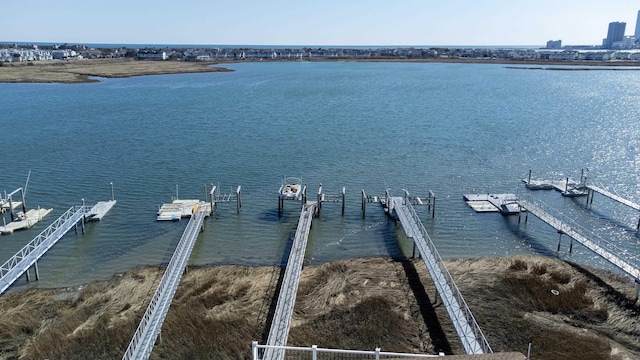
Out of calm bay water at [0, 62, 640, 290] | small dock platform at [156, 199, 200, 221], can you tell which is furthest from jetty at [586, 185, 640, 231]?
small dock platform at [156, 199, 200, 221]

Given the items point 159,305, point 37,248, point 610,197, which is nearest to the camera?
point 159,305

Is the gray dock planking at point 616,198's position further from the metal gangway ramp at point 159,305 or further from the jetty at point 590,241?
the metal gangway ramp at point 159,305

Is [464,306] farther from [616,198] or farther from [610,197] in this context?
[610,197]

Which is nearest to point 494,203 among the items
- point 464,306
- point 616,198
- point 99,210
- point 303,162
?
point 616,198

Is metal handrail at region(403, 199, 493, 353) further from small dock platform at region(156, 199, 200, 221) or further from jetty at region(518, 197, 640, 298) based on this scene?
small dock platform at region(156, 199, 200, 221)

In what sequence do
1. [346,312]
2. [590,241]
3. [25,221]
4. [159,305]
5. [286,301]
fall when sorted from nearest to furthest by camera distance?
[159,305] < [286,301] < [346,312] < [590,241] < [25,221]
